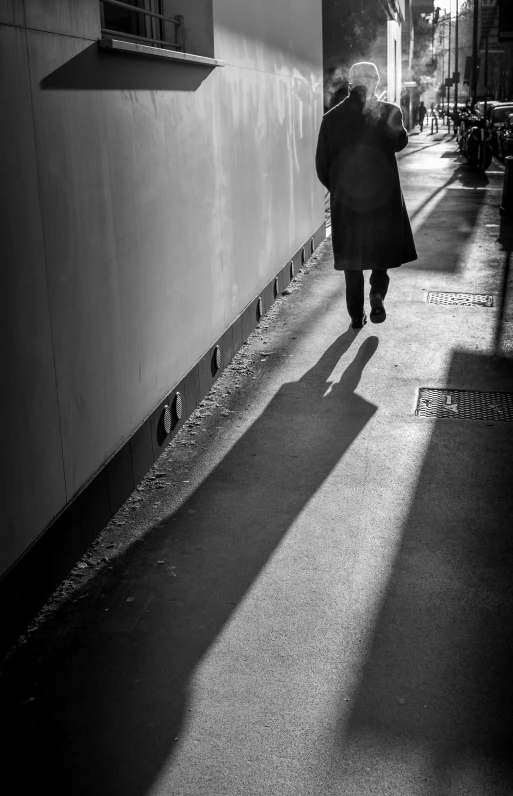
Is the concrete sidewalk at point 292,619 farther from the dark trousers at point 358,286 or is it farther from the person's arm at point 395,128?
the person's arm at point 395,128

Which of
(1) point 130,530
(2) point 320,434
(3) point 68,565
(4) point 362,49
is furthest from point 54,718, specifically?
(4) point 362,49

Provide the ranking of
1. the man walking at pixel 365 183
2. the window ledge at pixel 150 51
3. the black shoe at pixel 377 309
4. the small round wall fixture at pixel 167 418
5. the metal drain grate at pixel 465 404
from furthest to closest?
the black shoe at pixel 377 309 → the man walking at pixel 365 183 → the metal drain grate at pixel 465 404 → the small round wall fixture at pixel 167 418 → the window ledge at pixel 150 51

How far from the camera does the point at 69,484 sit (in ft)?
12.2

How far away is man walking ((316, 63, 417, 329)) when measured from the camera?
7133 millimetres

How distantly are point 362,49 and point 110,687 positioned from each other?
27.3 metres

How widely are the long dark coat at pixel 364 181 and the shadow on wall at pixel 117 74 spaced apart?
80.8 inches

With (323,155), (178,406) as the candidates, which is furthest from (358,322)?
(178,406)

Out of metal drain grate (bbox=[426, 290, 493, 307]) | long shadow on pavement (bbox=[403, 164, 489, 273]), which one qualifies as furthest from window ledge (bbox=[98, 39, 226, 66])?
long shadow on pavement (bbox=[403, 164, 489, 273])

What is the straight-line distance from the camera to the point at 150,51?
4.46 m

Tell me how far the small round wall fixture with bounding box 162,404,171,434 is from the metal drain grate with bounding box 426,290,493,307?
14.2 ft

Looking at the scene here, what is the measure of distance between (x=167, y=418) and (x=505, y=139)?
21826mm

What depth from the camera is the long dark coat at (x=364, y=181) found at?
23.5ft

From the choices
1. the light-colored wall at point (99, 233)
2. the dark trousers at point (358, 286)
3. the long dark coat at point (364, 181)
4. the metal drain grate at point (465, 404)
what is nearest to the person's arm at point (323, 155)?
the long dark coat at point (364, 181)

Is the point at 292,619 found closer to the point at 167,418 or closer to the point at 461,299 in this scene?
the point at 167,418
